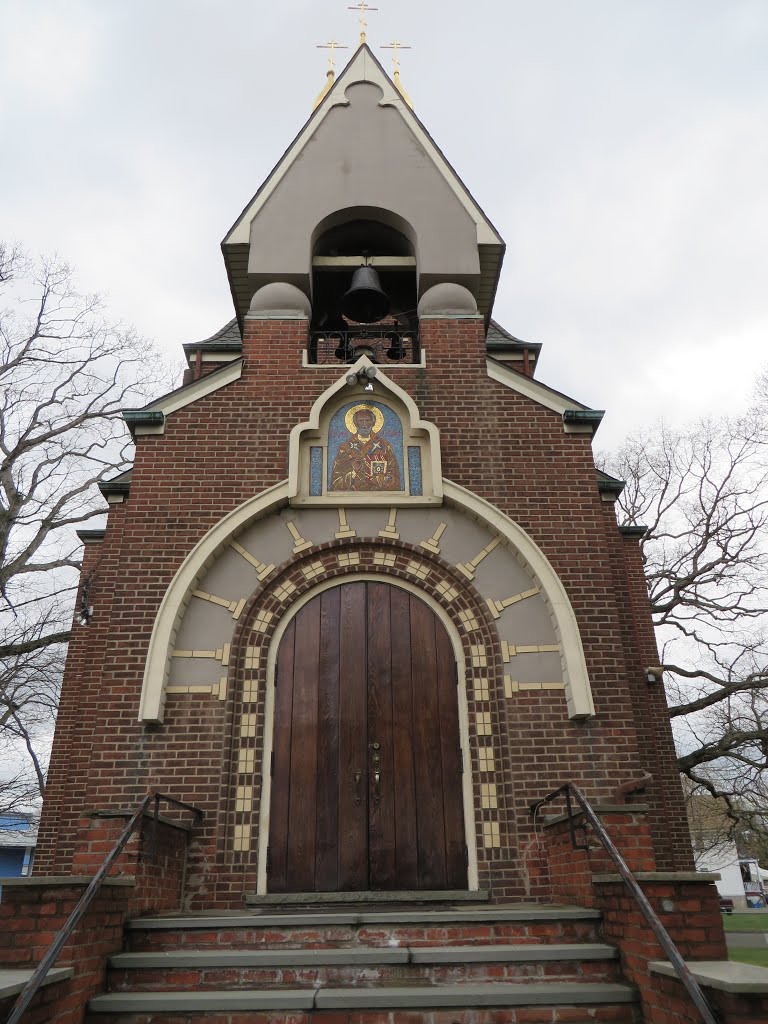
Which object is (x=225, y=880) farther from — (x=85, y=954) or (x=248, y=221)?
(x=248, y=221)

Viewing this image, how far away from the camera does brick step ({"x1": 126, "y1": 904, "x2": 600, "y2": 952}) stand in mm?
4941

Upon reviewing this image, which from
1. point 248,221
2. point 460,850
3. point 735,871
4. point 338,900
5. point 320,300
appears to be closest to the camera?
point 338,900

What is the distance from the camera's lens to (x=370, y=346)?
29.0ft

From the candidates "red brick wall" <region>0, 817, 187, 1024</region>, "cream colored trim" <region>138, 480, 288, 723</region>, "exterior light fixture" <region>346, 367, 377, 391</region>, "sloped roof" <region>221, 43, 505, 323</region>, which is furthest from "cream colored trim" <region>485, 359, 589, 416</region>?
"red brick wall" <region>0, 817, 187, 1024</region>

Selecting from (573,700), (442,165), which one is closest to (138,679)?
(573,700)

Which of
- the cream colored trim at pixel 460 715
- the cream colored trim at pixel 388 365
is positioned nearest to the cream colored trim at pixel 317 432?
the cream colored trim at pixel 388 365

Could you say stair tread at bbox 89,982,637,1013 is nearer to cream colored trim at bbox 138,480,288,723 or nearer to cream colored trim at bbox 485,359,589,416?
cream colored trim at bbox 138,480,288,723

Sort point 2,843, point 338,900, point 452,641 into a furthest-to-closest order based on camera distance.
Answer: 1. point 2,843
2. point 452,641
3. point 338,900

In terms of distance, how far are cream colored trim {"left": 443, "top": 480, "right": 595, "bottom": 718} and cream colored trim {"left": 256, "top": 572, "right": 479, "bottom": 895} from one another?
961 mm

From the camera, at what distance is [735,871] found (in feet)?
190

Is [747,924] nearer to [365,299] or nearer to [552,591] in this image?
[552,591]

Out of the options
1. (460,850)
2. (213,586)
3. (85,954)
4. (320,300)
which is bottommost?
(85,954)

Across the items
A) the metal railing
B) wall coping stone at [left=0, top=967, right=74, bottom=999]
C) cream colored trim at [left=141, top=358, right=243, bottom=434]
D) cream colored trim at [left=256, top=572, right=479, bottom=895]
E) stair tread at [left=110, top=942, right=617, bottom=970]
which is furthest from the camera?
the metal railing

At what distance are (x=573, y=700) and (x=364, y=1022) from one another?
341 cm
